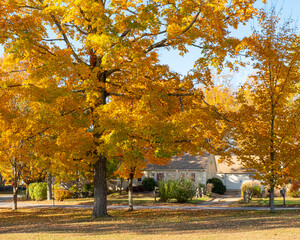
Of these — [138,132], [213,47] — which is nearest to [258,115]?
[213,47]

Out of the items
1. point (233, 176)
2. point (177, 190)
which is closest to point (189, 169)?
point (233, 176)

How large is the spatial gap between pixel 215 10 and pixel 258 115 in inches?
247

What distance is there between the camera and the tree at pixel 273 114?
16469 millimetres

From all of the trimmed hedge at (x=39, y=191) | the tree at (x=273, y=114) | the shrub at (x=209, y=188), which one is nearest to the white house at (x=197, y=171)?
the shrub at (x=209, y=188)

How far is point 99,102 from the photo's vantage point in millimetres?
15133

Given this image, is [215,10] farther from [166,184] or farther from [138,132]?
[166,184]

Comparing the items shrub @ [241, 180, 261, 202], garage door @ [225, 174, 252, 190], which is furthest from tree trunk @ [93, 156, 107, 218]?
garage door @ [225, 174, 252, 190]

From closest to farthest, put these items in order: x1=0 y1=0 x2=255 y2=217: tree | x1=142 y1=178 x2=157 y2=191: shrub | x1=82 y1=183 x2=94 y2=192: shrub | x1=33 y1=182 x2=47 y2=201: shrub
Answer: x1=0 y1=0 x2=255 y2=217: tree < x1=33 y1=182 x2=47 y2=201: shrub < x1=82 y1=183 x2=94 y2=192: shrub < x1=142 y1=178 x2=157 y2=191: shrub

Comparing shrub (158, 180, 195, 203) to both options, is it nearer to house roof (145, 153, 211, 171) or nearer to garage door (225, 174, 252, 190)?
house roof (145, 153, 211, 171)

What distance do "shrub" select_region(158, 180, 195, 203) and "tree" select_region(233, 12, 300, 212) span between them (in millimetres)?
8279

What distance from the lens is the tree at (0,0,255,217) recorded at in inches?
507

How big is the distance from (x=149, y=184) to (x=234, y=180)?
11141 mm

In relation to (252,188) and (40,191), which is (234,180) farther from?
(40,191)

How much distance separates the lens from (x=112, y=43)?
42.3 feet
